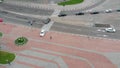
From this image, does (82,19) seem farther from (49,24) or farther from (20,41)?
(20,41)

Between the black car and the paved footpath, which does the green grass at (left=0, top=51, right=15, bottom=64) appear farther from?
the black car

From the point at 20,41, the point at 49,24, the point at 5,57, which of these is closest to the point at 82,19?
the point at 49,24

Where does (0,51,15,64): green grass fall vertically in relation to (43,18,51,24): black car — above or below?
below

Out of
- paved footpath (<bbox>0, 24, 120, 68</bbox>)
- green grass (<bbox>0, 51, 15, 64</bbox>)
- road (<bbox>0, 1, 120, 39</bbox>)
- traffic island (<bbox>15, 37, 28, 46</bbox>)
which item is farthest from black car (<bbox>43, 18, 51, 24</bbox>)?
green grass (<bbox>0, 51, 15, 64</bbox>)

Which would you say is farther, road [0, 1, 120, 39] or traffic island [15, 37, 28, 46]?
road [0, 1, 120, 39]

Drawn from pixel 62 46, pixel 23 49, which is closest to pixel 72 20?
pixel 62 46

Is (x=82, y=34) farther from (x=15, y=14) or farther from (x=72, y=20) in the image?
(x=15, y=14)

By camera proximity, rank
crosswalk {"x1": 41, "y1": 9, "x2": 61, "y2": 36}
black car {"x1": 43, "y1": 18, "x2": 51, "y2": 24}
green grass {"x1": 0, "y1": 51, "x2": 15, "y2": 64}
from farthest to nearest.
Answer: black car {"x1": 43, "y1": 18, "x2": 51, "y2": 24}
crosswalk {"x1": 41, "y1": 9, "x2": 61, "y2": 36}
green grass {"x1": 0, "y1": 51, "x2": 15, "y2": 64}

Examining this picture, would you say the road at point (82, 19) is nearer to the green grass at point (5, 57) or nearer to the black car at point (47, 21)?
the black car at point (47, 21)

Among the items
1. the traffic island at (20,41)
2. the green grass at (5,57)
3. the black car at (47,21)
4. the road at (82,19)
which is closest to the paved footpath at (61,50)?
the traffic island at (20,41)
